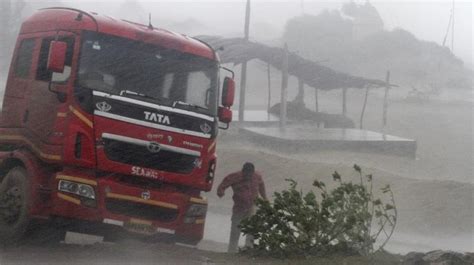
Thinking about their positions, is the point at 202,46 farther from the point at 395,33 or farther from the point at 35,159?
the point at 395,33

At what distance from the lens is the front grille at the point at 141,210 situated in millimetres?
10203

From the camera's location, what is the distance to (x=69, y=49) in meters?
10.4

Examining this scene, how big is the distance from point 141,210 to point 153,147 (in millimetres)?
775

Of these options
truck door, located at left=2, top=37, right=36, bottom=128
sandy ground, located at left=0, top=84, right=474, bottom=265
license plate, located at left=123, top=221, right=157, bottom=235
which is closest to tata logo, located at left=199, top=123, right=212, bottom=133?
license plate, located at left=123, top=221, right=157, bottom=235

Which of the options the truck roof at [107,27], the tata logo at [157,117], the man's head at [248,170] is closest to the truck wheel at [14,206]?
the tata logo at [157,117]

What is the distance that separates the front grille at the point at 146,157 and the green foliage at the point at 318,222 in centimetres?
166

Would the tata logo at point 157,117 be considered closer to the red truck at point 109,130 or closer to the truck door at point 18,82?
the red truck at point 109,130

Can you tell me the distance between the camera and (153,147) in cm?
1036

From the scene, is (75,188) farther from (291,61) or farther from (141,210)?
(291,61)

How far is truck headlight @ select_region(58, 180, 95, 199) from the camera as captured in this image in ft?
32.8

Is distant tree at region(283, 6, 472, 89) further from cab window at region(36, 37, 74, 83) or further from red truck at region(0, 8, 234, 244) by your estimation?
cab window at region(36, 37, 74, 83)

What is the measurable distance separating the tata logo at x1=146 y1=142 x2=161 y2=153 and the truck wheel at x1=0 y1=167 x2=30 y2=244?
1.55 m

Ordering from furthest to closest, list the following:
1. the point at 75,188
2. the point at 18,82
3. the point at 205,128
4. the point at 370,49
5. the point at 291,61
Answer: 1. the point at 370,49
2. the point at 291,61
3. the point at 18,82
4. the point at 205,128
5. the point at 75,188

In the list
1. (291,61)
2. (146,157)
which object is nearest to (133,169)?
(146,157)
